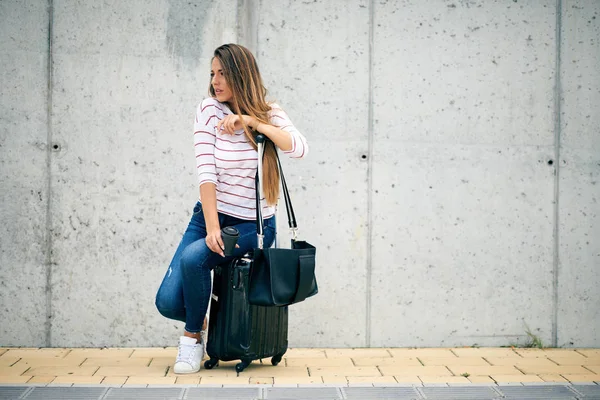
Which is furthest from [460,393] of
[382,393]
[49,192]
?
[49,192]

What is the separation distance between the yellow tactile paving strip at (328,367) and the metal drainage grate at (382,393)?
0.13 m

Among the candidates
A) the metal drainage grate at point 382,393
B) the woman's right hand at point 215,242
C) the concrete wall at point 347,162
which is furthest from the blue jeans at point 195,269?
the metal drainage grate at point 382,393

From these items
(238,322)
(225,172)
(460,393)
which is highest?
(225,172)

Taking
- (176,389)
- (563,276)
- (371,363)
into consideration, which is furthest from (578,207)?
(176,389)

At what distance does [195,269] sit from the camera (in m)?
4.00

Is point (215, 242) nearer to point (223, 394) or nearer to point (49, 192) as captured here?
point (223, 394)

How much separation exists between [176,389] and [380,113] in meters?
2.23

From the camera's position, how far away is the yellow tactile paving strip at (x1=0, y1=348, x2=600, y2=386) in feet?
13.5

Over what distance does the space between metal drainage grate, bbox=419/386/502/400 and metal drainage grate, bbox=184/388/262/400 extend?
0.87 m

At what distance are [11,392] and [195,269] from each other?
1.07 m

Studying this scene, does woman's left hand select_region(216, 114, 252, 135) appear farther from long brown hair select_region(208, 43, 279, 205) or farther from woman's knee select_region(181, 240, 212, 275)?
woman's knee select_region(181, 240, 212, 275)

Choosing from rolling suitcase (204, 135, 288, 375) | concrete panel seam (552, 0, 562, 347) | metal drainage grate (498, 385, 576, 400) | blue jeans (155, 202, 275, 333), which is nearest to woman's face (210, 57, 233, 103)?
rolling suitcase (204, 135, 288, 375)

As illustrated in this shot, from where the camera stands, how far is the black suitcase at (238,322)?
159 inches

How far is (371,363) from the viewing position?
4574 mm
